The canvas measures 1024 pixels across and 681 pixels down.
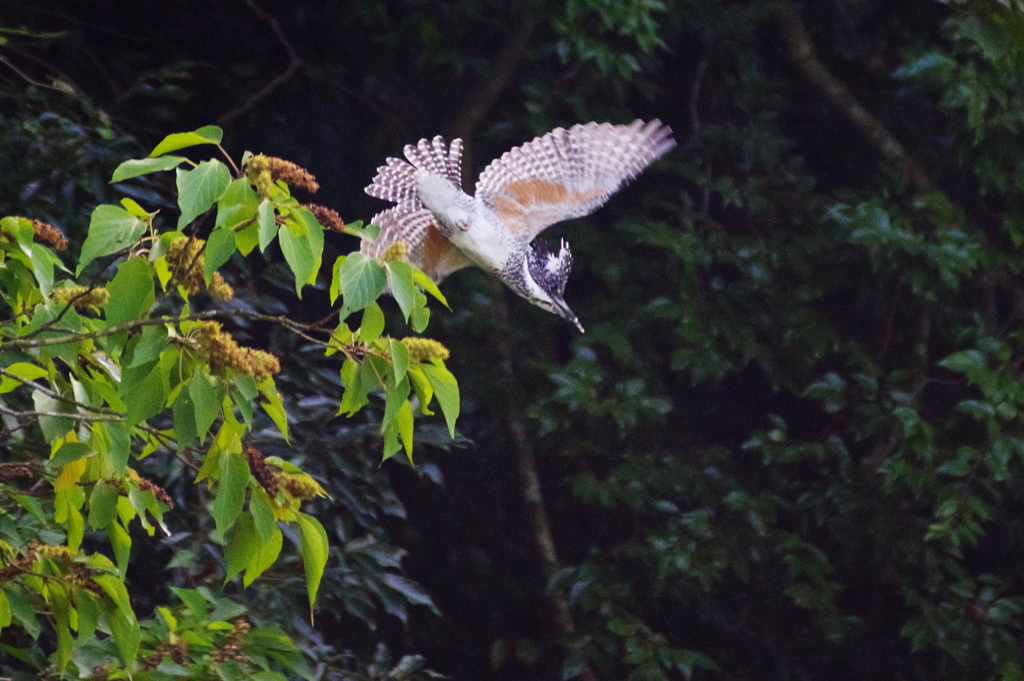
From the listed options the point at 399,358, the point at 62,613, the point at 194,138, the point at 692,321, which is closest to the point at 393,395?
the point at 399,358

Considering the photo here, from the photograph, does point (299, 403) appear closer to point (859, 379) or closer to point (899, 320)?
point (859, 379)

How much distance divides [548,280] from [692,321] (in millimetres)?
1136

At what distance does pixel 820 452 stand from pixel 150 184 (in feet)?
5.31

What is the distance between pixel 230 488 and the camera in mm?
1042

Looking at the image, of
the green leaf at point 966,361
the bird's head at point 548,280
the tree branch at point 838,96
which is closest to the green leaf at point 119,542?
the bird's head at point 548,280

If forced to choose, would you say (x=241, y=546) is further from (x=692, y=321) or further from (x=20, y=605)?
(x=692, y=321)

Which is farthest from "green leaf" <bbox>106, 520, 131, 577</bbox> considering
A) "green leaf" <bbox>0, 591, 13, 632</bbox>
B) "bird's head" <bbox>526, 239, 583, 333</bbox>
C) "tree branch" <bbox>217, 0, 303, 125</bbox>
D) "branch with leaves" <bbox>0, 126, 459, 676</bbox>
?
"tree branch" <bbox>217, 0, 303, 125</bbox>

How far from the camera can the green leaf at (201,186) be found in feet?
2.95

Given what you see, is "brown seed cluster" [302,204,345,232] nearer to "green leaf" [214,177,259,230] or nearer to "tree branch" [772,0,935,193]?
"green leaf" [214,177,259,230]

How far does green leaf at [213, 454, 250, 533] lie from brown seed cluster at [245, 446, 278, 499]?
25 millimetres

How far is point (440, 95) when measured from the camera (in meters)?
2.89

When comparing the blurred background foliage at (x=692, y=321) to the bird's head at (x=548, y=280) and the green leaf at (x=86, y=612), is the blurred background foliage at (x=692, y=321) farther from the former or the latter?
the green leaf at (x=86, y=612)

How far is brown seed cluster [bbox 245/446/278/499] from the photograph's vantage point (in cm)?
108

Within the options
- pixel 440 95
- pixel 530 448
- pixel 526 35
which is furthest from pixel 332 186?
pixel 530 448
